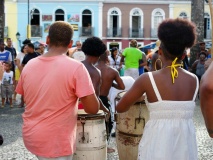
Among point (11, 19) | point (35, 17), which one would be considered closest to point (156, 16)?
point (35, 17)

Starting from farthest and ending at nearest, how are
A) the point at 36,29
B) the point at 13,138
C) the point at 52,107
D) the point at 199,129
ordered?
the point at 36,29, the point at 199,129, the point at 13,138, the point at 52,107

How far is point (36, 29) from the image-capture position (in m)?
43.1

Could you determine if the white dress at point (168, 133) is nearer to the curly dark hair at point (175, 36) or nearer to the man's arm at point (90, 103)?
the curly dark hair at point (175, 36)

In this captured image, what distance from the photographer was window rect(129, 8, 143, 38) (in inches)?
1742

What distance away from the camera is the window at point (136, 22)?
44.2 metres

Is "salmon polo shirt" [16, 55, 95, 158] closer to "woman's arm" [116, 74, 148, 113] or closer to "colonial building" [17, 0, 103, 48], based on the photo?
"woman's arm" [116, 74, 148, 113]

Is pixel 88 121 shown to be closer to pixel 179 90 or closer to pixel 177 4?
pixel 179 90

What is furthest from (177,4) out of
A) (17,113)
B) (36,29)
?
(17,113)

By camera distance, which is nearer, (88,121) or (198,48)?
(88,121)

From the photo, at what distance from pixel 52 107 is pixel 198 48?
13.3 metres

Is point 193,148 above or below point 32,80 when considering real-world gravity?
→ below

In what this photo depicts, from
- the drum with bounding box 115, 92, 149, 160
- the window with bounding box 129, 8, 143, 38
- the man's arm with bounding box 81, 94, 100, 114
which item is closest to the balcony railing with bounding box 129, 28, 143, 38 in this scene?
the window with bounding box 129, 8, 143, 38

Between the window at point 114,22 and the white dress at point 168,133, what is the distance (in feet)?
133

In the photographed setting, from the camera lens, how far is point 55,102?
3.35m
